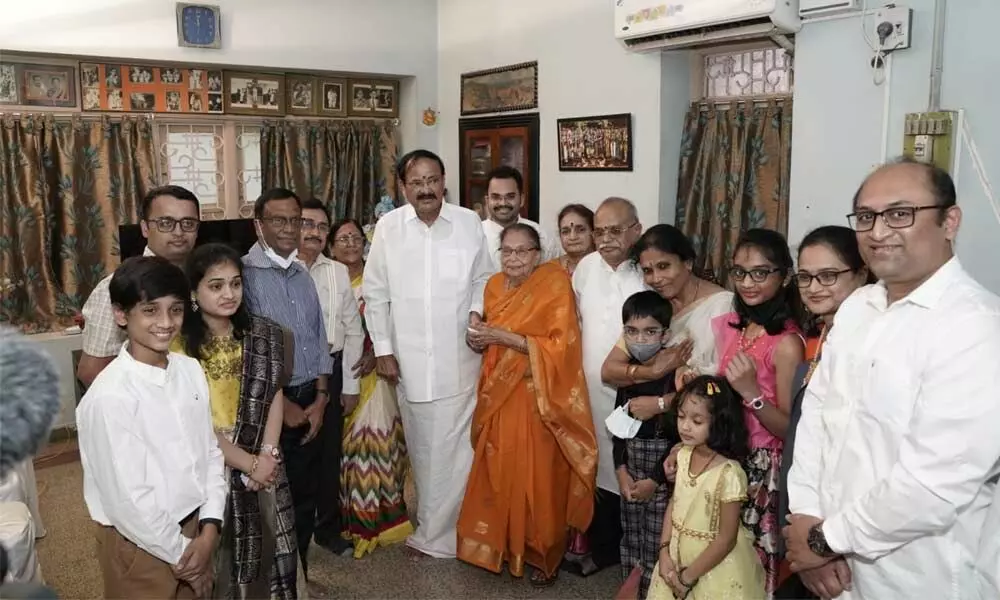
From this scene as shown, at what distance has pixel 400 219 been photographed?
2836 millimetres

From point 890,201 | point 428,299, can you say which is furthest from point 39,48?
point 890,201

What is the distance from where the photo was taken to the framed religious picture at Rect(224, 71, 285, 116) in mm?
4922

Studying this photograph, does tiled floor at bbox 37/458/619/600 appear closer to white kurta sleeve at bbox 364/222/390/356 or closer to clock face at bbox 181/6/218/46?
white kurta sleeve at bbox 364/222/390/356

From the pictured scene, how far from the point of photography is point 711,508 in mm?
1888

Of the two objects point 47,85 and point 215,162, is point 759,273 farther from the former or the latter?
point 47,85

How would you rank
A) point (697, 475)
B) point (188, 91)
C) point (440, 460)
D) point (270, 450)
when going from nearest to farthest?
1. point (697, 475)
2. point (270, 450)
3. point (440, 460)
4. point (188, 91)

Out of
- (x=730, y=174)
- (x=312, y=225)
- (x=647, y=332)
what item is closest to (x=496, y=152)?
(x=730, y=174)

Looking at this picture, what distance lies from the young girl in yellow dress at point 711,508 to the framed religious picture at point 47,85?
13.7ft

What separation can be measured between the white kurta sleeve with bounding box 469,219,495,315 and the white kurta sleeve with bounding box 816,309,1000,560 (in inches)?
67.7

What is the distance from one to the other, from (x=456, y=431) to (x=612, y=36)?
8.35 ft

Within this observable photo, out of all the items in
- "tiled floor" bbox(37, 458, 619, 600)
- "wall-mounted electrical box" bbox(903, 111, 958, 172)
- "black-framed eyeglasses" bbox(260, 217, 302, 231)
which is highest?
"wall-mounted electrical box" bbox(903, 111, 958, 172)

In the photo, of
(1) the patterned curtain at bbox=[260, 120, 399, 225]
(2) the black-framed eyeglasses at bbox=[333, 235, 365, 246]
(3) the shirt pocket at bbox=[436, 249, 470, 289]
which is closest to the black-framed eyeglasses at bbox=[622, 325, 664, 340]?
(3) the shirt pocket at bbox=[436, 249, 470, 289]

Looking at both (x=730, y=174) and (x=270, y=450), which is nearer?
(x=270, y=450)

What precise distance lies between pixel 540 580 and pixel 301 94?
12.7 ft
